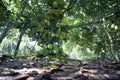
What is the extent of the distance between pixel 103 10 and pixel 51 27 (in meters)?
1.68

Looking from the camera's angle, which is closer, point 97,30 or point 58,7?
point 58,7

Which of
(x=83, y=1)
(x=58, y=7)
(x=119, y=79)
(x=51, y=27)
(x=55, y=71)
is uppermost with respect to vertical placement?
(x=83, y=1)

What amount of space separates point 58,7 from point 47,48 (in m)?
0.70

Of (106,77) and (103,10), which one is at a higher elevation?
(103,10)

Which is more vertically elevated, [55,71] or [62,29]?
[62,29]

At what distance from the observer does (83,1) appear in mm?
4727

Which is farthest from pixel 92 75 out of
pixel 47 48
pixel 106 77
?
pixel 47 48

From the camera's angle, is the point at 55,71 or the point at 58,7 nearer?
the point at 55,71

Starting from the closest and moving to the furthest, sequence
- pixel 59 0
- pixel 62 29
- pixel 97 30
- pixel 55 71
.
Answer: pixel 55 71
pixel 59 0
pixel 62 29
pixel 97 30

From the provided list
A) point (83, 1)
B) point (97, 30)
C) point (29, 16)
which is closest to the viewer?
point (29, 16)

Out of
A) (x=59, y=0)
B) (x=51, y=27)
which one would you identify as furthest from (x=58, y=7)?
(x=51, y=27)

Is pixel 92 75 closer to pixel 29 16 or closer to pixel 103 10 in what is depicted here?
pixel 29 16

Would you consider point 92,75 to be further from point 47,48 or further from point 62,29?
point 62,29

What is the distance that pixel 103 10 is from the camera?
4.93 m
